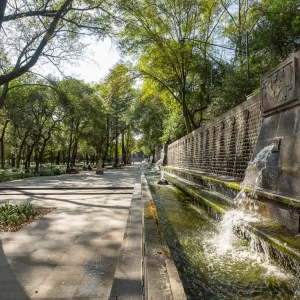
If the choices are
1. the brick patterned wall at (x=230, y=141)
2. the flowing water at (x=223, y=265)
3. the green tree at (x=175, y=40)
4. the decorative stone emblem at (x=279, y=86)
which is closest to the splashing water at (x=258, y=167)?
the flowing water at (x=223, y=265)

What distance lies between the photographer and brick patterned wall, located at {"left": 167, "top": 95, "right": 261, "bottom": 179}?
28.2 ft

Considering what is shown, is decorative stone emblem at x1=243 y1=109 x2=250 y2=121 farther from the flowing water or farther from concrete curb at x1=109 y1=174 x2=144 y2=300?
concrete curb at x1=109 y1=174 x2=144 y2=300

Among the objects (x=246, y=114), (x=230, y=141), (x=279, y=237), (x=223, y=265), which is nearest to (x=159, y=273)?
(x=223, y=265)

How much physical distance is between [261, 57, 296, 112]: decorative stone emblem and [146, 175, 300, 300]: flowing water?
8.46ft

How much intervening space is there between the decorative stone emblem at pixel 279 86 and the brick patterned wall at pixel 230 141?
4.91 ft

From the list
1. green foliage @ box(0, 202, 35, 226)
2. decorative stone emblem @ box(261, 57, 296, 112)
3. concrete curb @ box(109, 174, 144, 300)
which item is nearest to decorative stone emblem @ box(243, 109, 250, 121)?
decorative stone emblem @ box(261, 57, 296, 112)

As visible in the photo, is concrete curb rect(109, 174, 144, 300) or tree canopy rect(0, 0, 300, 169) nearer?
concrete curb rect(109, 174, 144, 300)

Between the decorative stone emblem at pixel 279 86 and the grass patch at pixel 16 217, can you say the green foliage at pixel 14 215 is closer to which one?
the grass patch at pixel 16 217

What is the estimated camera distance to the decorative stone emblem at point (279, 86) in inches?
203

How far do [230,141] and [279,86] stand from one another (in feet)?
17.1

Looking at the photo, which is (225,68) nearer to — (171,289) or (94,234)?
(94,234)

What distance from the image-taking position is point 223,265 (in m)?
3.71

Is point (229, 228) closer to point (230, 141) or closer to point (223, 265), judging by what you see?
point (223, 265)

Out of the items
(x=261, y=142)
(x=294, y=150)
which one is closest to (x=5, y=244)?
(x=294, y=150)
